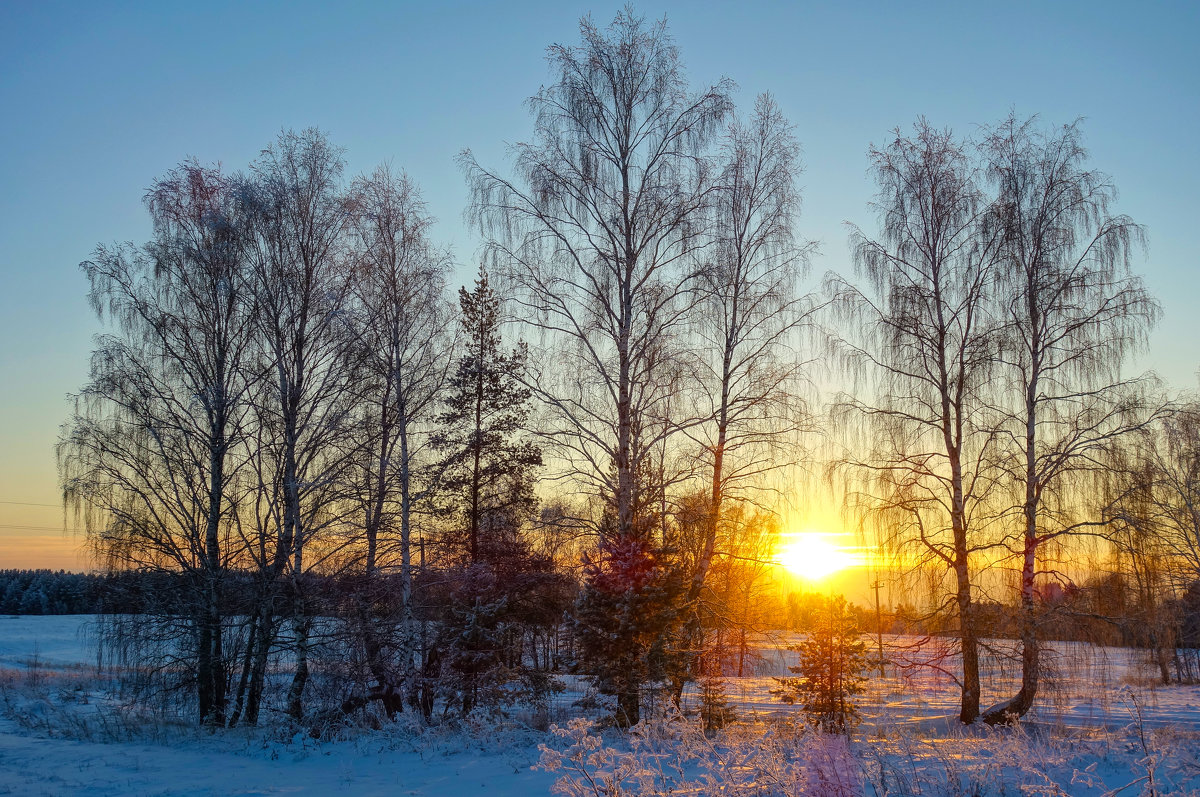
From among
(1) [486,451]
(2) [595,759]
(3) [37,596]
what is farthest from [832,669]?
(3) [37,596]

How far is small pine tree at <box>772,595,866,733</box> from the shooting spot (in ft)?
39.7

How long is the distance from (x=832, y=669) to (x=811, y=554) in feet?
8.12

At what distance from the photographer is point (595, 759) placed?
6246 millimetres

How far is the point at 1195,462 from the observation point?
830 inches

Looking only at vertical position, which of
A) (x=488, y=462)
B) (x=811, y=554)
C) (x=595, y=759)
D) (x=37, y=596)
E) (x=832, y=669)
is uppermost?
(x=488, y=462)

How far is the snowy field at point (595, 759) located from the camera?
21.3ft

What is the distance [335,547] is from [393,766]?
5.89 metres

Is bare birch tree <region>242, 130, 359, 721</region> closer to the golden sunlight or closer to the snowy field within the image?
the snowy field

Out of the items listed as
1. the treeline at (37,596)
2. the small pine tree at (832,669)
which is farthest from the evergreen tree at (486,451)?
the treeline at (37,596)

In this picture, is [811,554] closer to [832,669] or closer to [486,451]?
[832,669]

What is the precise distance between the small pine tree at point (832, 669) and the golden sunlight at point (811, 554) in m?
1.28

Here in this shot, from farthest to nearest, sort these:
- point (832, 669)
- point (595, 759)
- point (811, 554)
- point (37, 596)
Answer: point (37, 596) → point (811, 554) → point (832, 669) → point (595, 759)

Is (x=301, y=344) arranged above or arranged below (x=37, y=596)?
above

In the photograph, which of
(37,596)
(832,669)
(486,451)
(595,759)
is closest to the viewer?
(595,759)
